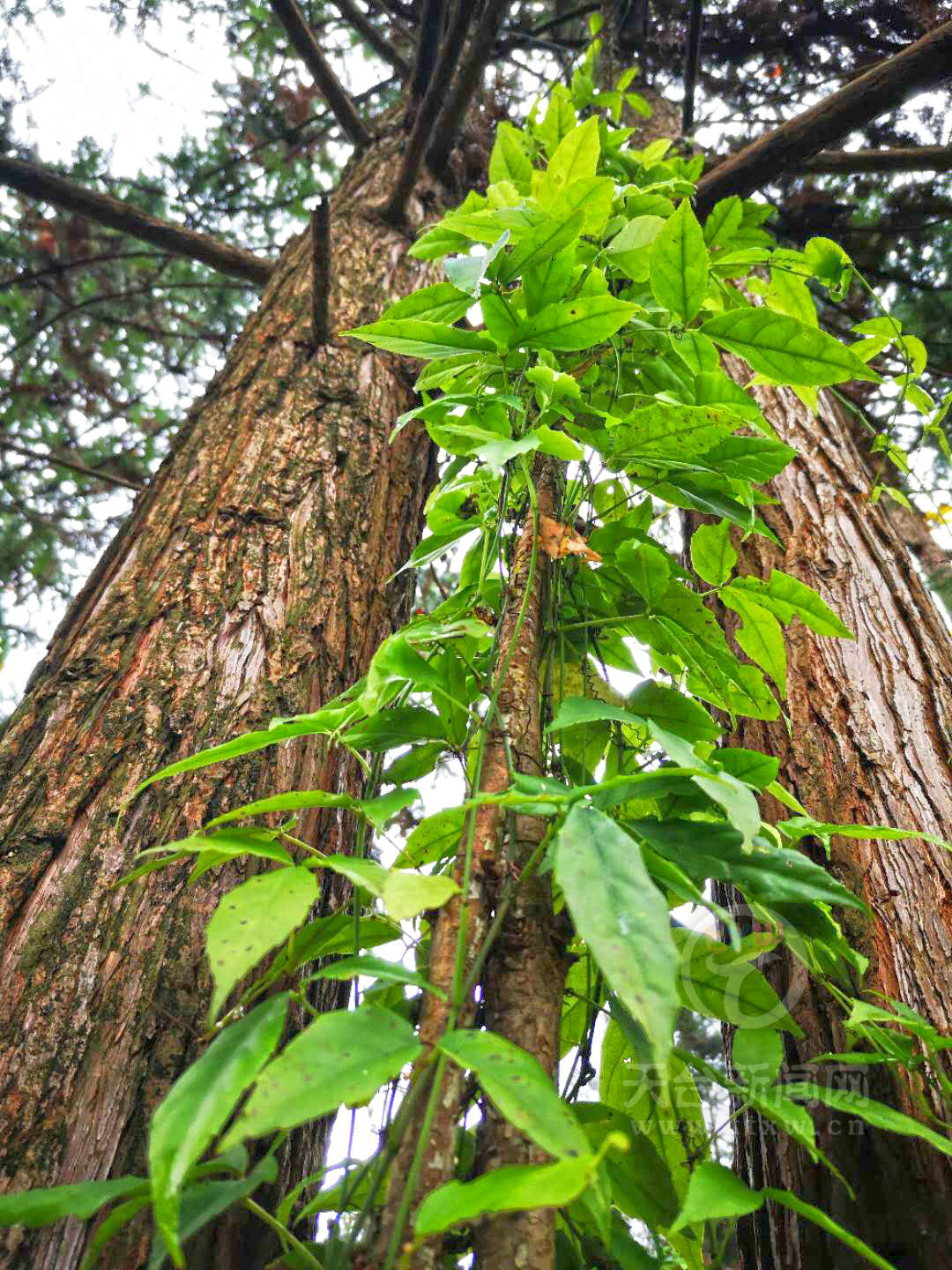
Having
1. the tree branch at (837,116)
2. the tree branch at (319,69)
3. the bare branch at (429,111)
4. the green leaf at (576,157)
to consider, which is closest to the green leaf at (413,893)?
the green leaf at (576,157)

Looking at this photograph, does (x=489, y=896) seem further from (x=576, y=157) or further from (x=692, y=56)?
(x=692, y=56)

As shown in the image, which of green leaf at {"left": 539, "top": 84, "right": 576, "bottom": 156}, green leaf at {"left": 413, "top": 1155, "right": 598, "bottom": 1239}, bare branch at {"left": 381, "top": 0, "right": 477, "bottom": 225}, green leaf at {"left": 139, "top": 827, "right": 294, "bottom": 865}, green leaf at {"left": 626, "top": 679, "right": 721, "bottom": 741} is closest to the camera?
green leaf at {"left": 413, "top": 1155, "right": 598, "bottom": 1239}

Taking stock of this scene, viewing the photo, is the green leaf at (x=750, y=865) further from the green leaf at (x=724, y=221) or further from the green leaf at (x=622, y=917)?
the green leaf at (x=724, y=221)

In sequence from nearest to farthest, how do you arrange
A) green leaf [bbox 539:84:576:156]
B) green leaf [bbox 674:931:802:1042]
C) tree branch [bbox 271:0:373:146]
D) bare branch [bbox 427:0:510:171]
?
1. green leaf [bbox 674:931:802:1042]
2. green leaf [bbox 539:84:576:156]
3. bare branch [bbox 427:0:510:171]
4. tree branch [bbox 271:0:373:146]

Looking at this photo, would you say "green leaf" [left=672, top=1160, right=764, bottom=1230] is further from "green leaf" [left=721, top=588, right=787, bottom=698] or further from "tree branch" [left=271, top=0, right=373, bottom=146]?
"tree branch" [left=271, top=0, right=373, bottom=146]

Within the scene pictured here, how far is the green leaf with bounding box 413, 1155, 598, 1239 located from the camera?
342 millimetres

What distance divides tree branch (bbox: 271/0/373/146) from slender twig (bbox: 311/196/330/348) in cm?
117

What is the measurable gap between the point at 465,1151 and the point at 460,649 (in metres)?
0.47

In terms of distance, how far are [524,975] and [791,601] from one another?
0.52 m

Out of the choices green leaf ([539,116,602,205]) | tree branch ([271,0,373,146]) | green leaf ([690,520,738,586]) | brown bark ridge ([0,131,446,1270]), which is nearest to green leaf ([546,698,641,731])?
green leaf ([690,520,738,586])

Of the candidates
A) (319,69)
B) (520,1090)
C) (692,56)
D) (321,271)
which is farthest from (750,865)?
(692,56)

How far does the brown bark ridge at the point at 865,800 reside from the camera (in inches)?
32.8

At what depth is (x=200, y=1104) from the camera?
0.44m

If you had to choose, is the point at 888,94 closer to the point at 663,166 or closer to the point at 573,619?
the point at 663,166
